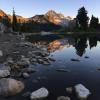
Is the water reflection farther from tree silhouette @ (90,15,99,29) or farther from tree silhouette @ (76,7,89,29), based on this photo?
tree silhouette @ (90,15,99,29)

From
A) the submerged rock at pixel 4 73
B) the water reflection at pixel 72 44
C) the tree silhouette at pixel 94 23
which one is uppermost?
the tree silhouette at pixel 94 23

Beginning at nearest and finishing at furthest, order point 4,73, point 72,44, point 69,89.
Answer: point 69,89, point 4,73, point 72,44

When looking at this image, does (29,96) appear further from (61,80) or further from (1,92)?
(61,80)

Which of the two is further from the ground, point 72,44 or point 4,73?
point 4,73

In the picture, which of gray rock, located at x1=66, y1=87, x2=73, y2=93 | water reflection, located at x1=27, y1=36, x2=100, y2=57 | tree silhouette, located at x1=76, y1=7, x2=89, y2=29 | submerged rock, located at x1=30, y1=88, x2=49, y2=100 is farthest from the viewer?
tree silhouette, located at x1=76, y1=7, x2=89, y2=29

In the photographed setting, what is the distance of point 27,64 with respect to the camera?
1576 cm

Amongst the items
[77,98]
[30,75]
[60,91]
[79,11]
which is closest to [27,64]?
[30,75]

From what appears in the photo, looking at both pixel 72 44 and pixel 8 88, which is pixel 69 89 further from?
pixel 72 44

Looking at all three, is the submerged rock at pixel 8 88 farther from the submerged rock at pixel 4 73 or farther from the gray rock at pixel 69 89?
the gray rock at pixel 69 89

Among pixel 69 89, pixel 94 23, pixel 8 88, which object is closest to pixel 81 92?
pixel 69 89

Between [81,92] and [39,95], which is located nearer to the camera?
[39,95]

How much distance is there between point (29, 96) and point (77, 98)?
88.6 inches

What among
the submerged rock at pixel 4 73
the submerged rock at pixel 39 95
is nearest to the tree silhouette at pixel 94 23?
the submerged rock at pixel 4 73

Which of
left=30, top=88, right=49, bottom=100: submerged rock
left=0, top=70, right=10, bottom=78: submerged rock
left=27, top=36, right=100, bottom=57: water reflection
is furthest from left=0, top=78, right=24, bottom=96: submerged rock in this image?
left=27, top=36, right=100, bottom=57: water reflection
